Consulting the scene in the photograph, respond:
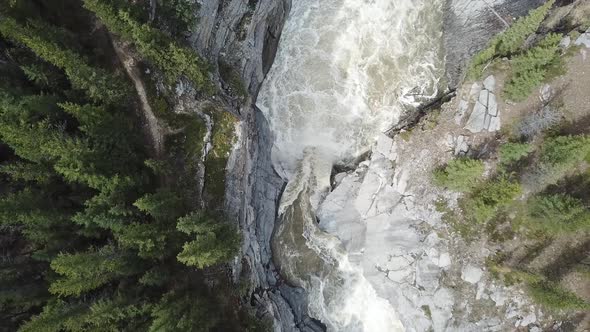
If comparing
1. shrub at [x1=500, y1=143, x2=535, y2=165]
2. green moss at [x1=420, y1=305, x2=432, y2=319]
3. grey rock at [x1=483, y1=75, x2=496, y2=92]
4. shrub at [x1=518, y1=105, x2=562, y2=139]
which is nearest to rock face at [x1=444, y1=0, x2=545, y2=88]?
grey rock at [x1=483, y1=75, x2=496, y2=92]

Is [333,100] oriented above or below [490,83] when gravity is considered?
below

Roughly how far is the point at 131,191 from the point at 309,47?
16053mm

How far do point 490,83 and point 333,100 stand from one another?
1032 cm

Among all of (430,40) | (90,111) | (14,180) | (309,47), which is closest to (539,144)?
(430,40)

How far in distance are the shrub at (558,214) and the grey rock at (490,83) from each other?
23.0 feet

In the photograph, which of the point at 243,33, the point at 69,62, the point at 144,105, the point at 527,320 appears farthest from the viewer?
the point at 243,33

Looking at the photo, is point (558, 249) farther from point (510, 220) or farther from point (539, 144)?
point (539, 144)

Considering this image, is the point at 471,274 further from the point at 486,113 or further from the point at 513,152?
the point at 486,113

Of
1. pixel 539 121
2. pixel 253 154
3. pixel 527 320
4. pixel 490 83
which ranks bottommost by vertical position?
pixel 527 320

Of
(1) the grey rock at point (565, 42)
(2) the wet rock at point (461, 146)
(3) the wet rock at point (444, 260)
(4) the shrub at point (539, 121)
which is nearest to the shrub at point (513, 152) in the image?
(4) the shrub at point (539, 121)

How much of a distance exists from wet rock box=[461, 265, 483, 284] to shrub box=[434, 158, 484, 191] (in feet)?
15.5

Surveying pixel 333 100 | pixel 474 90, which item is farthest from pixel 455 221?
pixel 333 100

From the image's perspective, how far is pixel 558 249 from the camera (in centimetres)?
2312

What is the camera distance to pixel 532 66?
2303cm
